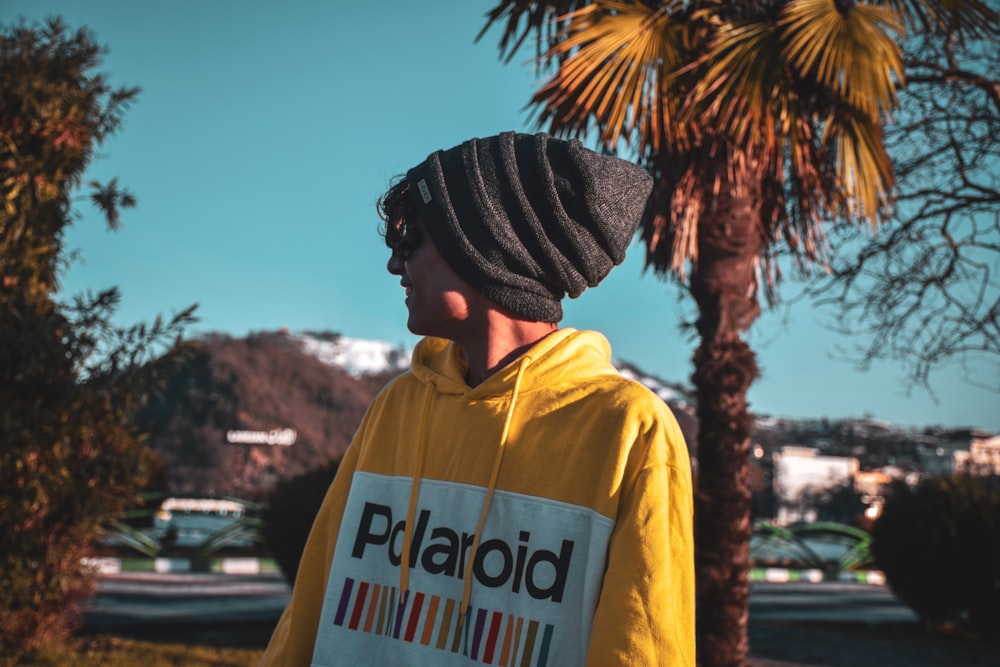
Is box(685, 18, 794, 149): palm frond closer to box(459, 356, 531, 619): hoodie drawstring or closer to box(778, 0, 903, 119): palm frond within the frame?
box(778, 0, 903, 119): palm frond

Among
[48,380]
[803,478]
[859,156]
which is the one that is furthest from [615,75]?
[803,478]

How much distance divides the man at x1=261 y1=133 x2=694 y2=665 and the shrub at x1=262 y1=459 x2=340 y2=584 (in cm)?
756

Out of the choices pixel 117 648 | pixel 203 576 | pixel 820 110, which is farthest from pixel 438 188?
pixel 203 576

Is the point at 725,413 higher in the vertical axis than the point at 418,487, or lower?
higher

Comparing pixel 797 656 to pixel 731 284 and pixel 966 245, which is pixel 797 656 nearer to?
pixel 966 245

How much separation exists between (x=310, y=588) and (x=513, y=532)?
0.52 m

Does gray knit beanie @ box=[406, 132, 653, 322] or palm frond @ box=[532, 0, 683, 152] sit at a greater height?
palm frond @ box=[532, 0, 683, 152]

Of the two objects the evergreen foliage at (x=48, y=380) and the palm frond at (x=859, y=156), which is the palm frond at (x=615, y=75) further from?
the evergreen foliage at (x=48, y=380)

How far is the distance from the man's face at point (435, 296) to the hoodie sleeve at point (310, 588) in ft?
1.21

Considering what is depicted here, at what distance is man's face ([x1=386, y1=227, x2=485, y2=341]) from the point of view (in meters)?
1.76

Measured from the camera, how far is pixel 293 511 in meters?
9.35

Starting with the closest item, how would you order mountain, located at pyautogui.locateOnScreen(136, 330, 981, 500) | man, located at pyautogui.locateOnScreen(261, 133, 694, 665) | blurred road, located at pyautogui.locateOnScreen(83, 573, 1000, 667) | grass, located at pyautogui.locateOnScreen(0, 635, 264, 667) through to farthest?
man, located at pyautogui.locateOnScreen(261, 133, 694, 665) → grass, located at pyautogui.locateOnScreen(0, 635, 264, 667) → blurred road, located at pyautogui.locateOnScreen(83, 573, 1000, 667) → mountain, located at pyautogui.locateOnScreen(136, 330, 981, 500)

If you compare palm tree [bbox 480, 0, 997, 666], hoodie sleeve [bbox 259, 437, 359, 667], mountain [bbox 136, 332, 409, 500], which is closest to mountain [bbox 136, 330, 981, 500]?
mountain [bbox 136, 332, 409, 500]

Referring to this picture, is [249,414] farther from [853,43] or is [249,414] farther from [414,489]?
[414,489]
